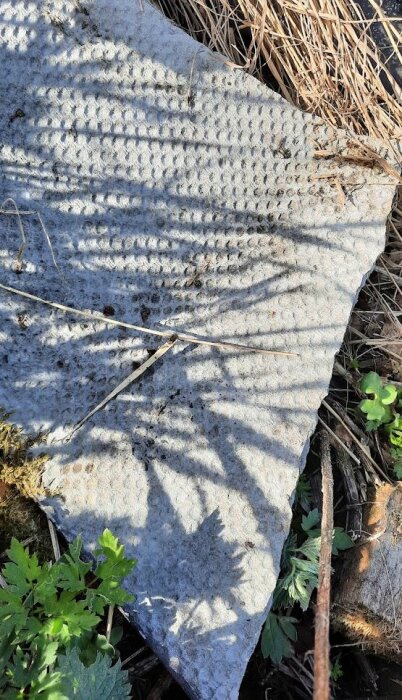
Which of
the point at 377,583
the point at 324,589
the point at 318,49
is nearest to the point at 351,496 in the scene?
the point at 377,583

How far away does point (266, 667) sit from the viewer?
2059mm

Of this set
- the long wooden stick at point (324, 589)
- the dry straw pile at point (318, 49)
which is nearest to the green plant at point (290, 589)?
the long wooden stick at point (324, 589)

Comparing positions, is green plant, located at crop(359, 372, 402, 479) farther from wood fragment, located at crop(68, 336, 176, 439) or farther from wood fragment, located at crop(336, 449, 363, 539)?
wood fragment, located at crop(68, 336, 176, 439)

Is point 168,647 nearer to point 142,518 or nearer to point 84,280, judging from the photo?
point 142,518

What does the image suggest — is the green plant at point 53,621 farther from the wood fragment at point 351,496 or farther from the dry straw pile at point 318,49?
the dry straw pile at point 318,49

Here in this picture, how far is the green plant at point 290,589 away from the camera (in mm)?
1956

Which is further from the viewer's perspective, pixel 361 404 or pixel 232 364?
pixel 361 404

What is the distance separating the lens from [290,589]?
1.95 m

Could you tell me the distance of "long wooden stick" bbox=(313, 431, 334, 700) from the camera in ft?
4.94

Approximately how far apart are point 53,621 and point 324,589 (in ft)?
2.36

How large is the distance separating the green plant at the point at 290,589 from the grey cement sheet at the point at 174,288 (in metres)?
0.11

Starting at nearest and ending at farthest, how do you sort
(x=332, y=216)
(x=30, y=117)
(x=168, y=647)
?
(x=168, y=647)
(x=30, y=117)
(x=332, y=216)

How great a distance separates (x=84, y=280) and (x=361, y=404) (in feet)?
3.16

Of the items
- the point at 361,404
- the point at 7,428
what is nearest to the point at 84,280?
the point at 7,428
